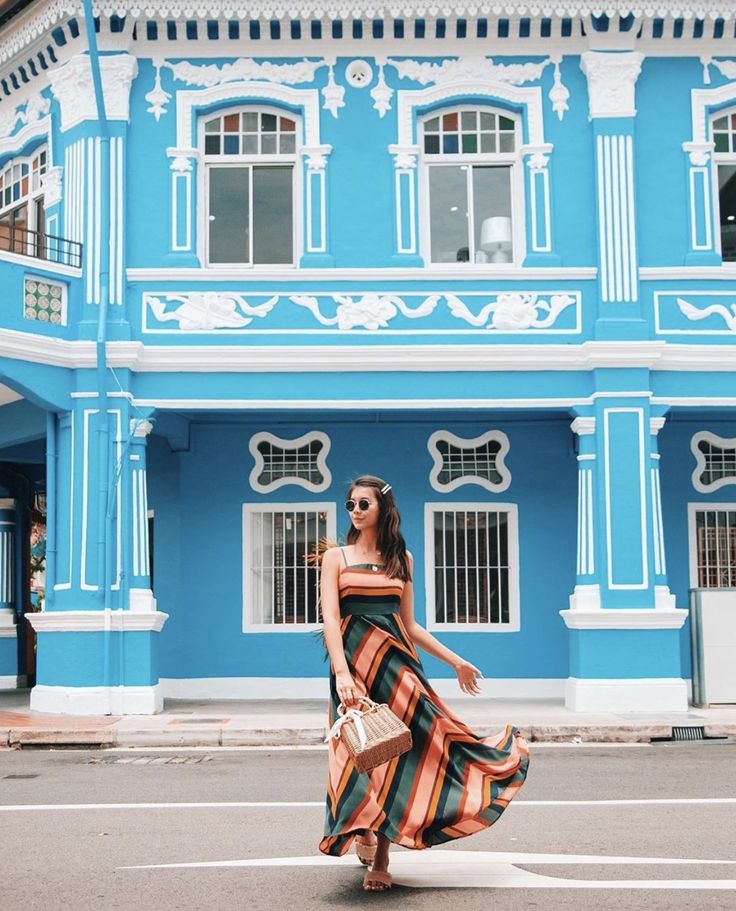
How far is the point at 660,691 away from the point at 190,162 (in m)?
7.98

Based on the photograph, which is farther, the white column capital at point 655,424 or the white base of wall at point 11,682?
the white base of wall at point 11,682

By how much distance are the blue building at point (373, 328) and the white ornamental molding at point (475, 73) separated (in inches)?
1.5

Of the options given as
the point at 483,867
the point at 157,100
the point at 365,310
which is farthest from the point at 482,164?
the point at 483,867

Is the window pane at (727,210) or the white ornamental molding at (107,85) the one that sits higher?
the white ornamental molding at (107,85)

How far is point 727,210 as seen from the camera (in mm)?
15617

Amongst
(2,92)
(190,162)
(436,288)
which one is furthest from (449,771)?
(2,92)

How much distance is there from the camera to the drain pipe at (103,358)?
558 inches

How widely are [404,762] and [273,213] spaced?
10795 mm

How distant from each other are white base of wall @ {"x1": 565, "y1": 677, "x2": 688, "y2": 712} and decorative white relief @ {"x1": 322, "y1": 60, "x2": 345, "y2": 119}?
7142 mm

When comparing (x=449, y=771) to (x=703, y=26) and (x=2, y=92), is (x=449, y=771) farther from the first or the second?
(x=2, y=92)

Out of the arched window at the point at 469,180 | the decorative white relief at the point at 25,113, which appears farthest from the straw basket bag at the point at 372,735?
the decorative white relief at the point at 25,113

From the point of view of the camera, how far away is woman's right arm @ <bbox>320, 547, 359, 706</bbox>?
5.71 m

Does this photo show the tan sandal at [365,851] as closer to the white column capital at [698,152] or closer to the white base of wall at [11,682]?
the white column capital at [698,152]

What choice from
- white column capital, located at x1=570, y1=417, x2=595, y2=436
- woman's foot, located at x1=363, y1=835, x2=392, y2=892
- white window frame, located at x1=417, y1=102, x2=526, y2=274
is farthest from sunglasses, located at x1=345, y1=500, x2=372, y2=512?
white window frame, located at x1=417, y1=102, x2=526, y2=274
